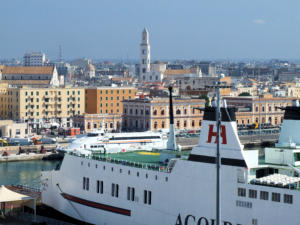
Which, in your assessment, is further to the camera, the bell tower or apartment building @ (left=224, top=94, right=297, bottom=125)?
the bell tower

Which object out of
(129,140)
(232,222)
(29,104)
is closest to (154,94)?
(29,104)

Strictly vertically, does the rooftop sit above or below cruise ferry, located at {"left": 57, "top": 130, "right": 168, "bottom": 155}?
above

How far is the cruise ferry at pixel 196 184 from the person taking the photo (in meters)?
14.7

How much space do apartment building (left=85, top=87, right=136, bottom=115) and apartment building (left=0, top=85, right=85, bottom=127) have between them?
1.88 feet

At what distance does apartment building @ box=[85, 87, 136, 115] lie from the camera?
54625mm

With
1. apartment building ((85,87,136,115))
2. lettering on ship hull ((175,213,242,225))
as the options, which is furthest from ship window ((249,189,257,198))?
apartment building ((85,87,136,115))

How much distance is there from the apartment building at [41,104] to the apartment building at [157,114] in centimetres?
471

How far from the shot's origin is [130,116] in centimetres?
5091

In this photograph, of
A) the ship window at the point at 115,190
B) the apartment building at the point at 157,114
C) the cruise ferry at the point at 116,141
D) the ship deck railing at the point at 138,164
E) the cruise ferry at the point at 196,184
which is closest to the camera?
the cruise ferry at the point at 196,184

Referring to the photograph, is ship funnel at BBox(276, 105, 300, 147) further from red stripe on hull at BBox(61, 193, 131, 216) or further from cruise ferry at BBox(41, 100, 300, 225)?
red stripe on hull at BBox(61, 193, 131, 216)

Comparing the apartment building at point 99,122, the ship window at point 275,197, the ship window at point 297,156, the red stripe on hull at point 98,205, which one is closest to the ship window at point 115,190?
the red stripe on hull at point 98,205

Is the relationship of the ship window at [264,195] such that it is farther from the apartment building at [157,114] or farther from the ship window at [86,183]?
the apartment building at [157,114]

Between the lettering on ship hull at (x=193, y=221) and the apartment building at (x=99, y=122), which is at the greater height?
the lettering on ship hull at (x=193, y=221)

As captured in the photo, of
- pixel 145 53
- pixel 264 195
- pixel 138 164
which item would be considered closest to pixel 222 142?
pixel 264 195
